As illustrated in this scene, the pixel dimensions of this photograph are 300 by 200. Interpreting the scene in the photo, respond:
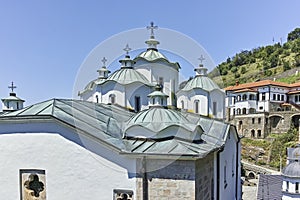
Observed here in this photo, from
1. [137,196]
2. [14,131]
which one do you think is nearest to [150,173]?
[137,196]

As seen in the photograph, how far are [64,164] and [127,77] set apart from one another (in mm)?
6238

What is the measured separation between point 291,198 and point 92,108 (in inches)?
668

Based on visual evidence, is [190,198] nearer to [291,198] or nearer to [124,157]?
[124,157]

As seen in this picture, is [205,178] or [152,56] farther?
[152,56]

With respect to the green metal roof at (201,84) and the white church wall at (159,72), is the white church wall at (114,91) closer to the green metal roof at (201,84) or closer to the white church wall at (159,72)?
the white church wall at (159,72)

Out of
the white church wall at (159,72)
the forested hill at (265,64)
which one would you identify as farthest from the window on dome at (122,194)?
the forested hill at (265,64)

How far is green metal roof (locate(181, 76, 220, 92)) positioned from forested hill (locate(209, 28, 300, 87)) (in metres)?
38.8

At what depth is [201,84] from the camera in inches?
627

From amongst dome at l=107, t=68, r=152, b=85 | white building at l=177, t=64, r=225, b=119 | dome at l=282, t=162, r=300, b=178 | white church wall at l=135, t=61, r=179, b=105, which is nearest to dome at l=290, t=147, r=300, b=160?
dome at l=282, t=162, r=300, b=178

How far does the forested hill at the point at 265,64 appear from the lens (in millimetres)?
60594

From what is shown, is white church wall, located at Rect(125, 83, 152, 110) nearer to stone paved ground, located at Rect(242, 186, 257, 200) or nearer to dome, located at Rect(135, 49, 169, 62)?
dome, located at Rect(135, 49, 169, 62)

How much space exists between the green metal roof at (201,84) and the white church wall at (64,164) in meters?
9.53

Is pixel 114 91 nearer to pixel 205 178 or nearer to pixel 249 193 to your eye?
pixel 205 178

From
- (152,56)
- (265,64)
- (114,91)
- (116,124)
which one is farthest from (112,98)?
(265,64)
